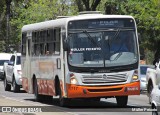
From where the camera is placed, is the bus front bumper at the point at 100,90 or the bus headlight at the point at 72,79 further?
the bus headlight at the point at 72,79

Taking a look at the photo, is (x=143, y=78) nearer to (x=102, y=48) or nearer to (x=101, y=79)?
(x=102, y=48)

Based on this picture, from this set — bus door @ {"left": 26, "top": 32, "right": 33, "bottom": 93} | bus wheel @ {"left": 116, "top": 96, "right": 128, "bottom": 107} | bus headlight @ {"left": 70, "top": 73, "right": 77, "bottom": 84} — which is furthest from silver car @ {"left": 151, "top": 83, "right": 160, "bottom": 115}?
bus door @ {"left": 26, "top": 32, "right": 33, "bottom": 93}

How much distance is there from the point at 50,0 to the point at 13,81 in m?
29.1

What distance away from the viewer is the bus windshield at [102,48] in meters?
20.8

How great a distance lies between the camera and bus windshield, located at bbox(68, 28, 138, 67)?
2083 centimetres

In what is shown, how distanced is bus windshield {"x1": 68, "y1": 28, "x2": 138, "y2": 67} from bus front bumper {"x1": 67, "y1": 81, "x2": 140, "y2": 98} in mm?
731

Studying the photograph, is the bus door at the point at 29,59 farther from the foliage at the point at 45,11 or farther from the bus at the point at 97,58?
the foliage at the point at 45,11

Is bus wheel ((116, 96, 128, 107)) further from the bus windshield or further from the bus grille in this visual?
the bus windshield

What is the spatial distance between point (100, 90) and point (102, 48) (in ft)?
4.60

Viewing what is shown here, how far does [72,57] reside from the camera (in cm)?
2100

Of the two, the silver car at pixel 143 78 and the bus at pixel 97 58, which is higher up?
the bus at pixel 97 58

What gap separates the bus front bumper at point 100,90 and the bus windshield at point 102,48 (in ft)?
2.40

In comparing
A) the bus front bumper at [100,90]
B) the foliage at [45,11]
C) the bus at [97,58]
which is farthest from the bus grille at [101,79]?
the foliage at [45,11]

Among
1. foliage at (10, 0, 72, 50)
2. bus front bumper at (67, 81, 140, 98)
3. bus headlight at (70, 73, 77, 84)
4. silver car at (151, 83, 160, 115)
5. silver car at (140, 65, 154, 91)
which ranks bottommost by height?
silver car at (140, 65, 154, 91)
